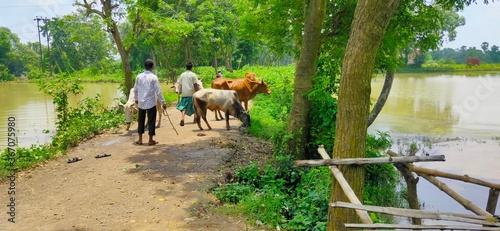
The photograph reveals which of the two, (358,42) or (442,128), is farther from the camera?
(442,128)

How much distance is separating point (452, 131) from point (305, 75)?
12375 millimetres

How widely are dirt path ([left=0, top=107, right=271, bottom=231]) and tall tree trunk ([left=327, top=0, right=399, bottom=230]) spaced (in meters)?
1.59

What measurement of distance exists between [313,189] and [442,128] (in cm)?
1387

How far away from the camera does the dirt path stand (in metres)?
5.23

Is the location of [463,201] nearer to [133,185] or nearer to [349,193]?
[349,193]

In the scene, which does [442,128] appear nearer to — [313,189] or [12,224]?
[313,189]

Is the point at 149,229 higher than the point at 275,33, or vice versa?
the point at 275,33

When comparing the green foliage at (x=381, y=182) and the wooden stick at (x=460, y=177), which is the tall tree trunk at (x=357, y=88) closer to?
the wooden stick at (x=460, y=177)

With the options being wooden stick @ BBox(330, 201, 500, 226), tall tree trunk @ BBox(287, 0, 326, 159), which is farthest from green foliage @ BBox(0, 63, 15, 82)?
wooden stick @ BBox(330, 201, 500, 226)

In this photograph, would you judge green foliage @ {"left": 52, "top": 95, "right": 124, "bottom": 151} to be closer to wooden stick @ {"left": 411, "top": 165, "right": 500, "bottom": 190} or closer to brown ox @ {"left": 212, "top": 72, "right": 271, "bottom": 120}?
brown ox @ {"left": 212, "top": 72, "right": 271, "bottom": 120}

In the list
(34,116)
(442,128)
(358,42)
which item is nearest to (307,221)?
(358,42)

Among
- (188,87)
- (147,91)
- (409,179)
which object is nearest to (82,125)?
(188,87)

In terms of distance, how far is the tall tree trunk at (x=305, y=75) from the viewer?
7359 mm

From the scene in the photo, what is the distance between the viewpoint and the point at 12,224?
5281 millimetres
